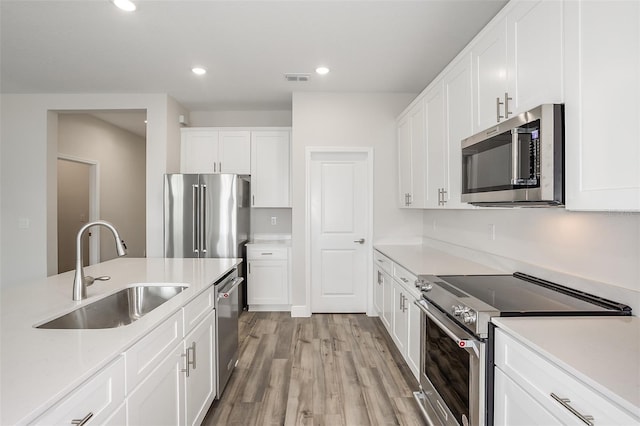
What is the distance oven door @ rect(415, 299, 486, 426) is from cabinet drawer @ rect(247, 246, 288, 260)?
93.5 inches

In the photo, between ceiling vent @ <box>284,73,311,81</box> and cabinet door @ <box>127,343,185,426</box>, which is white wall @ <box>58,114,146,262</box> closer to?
ceiling vent @ <box>284,73,311,81</box>

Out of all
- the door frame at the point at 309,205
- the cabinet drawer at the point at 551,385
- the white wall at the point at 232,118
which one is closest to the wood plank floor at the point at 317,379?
the door frame at the point at 309,205

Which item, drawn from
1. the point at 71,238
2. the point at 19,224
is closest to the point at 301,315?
the point at 19,224

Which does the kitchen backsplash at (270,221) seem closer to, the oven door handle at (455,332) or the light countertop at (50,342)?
the light countertop at (50,342)

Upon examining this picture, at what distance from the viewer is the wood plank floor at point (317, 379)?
6.89ft

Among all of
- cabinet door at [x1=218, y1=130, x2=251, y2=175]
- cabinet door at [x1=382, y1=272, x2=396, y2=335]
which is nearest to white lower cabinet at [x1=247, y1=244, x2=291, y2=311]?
cabinet door at [x1=218, y1=130, x2=251, y2=175]

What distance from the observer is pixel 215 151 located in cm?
440

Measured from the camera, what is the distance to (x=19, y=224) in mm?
4070

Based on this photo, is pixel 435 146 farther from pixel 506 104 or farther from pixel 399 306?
pixel 399 306

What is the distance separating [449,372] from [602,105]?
4.42 ft

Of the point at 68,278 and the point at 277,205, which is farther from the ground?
the point at 277,205

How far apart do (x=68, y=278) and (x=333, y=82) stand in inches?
117

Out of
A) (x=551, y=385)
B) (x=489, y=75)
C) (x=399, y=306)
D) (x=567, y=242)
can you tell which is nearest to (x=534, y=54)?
(x=489, y=75)

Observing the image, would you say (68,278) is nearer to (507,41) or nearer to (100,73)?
(100,73)
